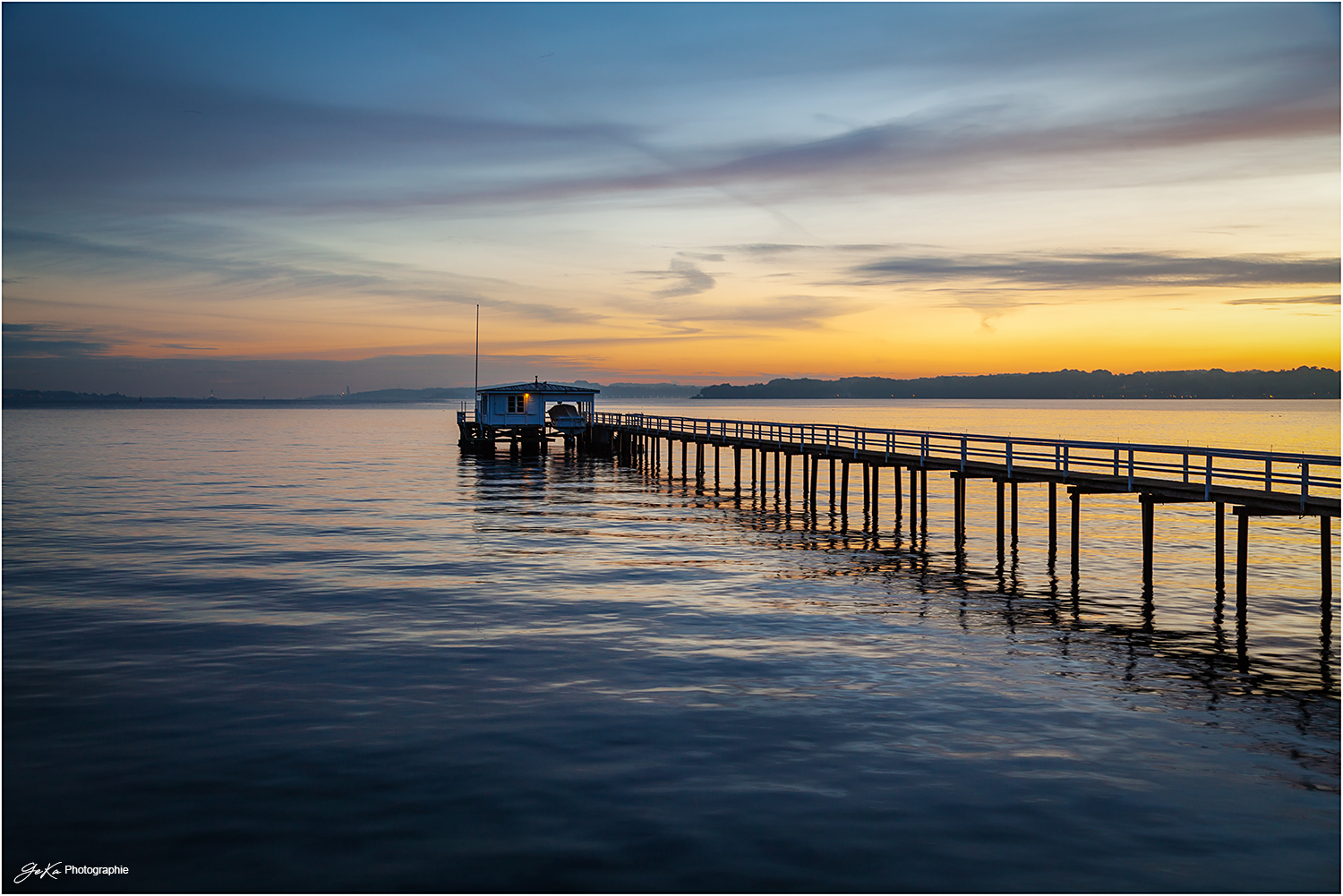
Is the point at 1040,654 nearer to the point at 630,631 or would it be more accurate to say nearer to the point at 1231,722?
the point at 1231,722

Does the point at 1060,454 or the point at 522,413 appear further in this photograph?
the point at 522,413

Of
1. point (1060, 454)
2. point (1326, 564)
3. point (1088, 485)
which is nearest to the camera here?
point (1326, 564)

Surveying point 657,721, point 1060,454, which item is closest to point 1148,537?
point 1060,454

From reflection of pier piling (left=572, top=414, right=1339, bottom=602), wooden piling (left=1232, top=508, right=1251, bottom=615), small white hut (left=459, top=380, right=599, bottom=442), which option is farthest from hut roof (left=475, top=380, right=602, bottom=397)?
wooden piling (left=1232, top=508, right=1251, bottom=615)

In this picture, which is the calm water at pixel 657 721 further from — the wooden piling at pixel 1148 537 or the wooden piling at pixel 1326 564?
the wooden piling at pixel 1326 564

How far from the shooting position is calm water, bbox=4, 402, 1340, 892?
902cm

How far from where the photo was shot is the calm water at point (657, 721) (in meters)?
9.02

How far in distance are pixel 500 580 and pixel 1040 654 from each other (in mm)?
11667

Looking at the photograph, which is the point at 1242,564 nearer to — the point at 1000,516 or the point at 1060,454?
the point at 1060,454

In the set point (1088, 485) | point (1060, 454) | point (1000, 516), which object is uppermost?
point (1060, 454)

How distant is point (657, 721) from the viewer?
1260 centimetres

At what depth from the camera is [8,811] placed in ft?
32.3

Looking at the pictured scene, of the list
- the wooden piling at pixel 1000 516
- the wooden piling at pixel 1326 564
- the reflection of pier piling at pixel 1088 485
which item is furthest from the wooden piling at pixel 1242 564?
the wooden piling at pixel 1000 516

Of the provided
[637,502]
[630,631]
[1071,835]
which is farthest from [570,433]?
[1071,835]
